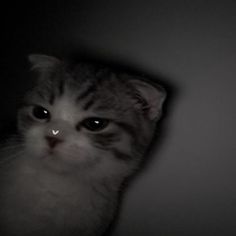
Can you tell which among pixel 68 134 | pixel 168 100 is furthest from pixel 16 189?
pixel 168 100

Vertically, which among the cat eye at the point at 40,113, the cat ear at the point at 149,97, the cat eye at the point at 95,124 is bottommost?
the cat eye at the point at 95,124

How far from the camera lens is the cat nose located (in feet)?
2.91

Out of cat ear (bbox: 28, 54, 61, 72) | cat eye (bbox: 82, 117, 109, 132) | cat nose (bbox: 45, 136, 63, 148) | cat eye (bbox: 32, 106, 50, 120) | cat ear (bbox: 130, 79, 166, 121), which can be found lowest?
cat nose (bbox: 45, 136, 63, 148)

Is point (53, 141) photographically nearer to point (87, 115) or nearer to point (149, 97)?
point (87, 115)

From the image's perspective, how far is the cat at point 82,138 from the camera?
3.10ft

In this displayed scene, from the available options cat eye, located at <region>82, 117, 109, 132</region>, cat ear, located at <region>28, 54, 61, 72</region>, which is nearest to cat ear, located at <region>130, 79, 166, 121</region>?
cat eye, located at <region>82, 117, 109, 132</region>

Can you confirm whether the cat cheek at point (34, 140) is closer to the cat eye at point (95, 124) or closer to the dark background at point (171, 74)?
the cat eye at point (95, 124)

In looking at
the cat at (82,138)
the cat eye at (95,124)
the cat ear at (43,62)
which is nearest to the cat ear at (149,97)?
the cat at (82,138)

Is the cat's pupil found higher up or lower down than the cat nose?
higher up

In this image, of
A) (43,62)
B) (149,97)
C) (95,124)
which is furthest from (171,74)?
(43,62)

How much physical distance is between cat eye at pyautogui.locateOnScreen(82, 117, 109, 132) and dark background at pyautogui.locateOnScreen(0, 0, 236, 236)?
0.60 feet

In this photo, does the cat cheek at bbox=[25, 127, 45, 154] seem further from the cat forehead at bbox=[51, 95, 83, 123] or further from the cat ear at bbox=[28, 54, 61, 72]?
the cat ear at bbox=[28, 54, 61, 72]

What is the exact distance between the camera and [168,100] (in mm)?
1031

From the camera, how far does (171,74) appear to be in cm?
100
